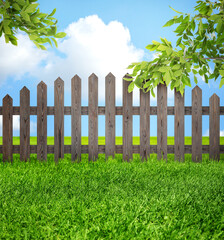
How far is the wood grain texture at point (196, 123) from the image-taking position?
249 inches

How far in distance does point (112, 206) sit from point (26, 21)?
2593 mm

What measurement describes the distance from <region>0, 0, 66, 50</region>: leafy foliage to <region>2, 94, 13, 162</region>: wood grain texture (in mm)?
2821

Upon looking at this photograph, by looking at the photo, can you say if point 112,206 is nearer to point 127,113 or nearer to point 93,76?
point 127,113

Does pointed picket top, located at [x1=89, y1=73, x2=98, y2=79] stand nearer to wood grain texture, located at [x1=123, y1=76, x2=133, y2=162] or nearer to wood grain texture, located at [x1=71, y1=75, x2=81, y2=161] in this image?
wood grain texture, located at [x1=71, y1=75, x2=81, y2=161]

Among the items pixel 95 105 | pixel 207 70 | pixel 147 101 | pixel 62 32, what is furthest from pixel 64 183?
pixel 207 70

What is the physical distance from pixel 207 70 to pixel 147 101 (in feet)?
4.66

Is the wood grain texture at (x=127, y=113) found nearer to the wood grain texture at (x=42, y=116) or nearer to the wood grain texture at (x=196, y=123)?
the wood grain texture at (x=196, y=123)

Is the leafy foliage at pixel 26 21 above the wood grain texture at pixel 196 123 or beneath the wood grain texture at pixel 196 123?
above

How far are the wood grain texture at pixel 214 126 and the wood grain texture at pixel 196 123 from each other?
301 millimetres

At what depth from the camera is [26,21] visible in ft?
11.8

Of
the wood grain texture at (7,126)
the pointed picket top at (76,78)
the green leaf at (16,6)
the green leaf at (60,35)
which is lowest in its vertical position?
the wood grain texture at (7,126)

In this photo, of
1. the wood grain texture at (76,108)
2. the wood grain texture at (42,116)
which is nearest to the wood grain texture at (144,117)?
the wood grain texture at (76,108)

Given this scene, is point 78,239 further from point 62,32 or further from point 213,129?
point 213,129

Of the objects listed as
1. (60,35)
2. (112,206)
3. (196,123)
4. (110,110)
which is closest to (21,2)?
(60,35)
